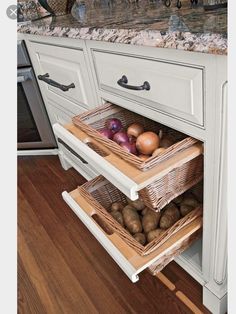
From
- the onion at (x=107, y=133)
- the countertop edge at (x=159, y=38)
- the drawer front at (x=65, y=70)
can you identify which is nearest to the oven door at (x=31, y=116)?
the drawer front at (x=65, y=70)

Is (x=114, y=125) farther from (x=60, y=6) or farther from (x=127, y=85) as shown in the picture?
(x=60, y=6)

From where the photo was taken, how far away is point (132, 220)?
2.77 ft

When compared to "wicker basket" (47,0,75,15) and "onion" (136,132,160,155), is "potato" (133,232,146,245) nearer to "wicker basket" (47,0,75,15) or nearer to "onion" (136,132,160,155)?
"onion" (136,132,160,155)

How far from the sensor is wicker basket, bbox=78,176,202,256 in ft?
2.18

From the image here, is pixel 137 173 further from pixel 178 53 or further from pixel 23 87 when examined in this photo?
pixel 23 87

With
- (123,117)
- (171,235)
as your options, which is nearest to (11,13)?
(123,117)

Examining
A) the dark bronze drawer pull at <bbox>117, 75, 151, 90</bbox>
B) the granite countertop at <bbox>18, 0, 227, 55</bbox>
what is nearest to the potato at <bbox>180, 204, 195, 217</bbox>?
the dark bronze drawer pull at <bbox>117, 75, 151, 90</bbox>

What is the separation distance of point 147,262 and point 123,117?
47 centimetres

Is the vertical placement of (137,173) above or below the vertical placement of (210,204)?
above

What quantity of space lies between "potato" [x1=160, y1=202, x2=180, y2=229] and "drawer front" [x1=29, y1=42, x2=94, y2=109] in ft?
1.45

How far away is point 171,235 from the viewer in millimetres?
705

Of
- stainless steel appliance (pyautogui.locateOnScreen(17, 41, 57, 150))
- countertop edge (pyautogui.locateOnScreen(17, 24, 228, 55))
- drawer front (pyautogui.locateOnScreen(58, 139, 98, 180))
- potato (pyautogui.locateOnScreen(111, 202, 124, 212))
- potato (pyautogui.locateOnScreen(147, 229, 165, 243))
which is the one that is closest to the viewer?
countertop edge (pyautogui.locateOnScreen(17, 24, 228, 55))

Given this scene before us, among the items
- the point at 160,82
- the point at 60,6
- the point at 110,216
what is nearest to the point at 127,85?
the point at 160,82

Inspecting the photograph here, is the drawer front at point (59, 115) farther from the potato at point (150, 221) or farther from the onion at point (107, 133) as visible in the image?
the potato at point (150, 221)
